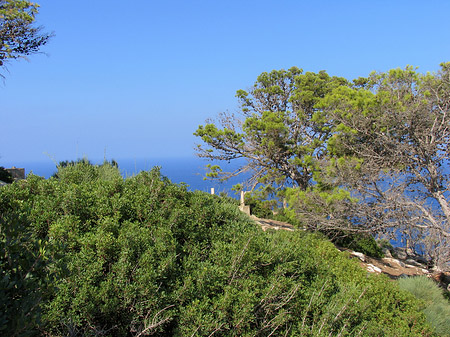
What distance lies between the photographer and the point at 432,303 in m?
6.05

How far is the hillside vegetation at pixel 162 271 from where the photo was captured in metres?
2.57

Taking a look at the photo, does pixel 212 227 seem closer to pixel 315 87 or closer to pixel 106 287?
pixel 106 287

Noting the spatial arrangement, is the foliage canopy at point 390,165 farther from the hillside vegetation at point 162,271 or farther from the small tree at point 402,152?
the hillside vegetation at point 162,271

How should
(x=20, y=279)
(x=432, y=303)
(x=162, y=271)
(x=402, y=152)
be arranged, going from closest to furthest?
(x=20, y=279) → (x=162, y=271) → (x=432, y=303) → (x=402, y=152)

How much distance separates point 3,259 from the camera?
1721mm

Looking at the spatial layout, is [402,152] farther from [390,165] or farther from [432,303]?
[432,303]

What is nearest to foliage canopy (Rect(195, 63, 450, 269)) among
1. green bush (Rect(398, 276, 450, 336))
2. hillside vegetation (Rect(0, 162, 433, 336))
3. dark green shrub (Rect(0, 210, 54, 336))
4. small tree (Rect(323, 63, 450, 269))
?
small tree (Rect(323, 63, 450, 269))

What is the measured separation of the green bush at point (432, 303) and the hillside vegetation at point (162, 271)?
0.97 meters

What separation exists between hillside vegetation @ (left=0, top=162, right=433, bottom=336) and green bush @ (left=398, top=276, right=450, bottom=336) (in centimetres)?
97

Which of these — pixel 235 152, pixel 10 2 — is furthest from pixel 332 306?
pixel 10 2

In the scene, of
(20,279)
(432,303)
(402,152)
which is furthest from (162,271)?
(402,152)

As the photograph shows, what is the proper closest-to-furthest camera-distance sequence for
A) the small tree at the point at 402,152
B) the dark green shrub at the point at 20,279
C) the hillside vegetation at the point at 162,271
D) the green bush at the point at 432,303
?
the dark green shrub at the point at 20,279
the hillside vegetation at the point at 162,271
the green bush at the point at 432,303
the small tree at the point at 402,152

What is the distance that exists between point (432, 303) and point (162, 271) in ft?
17.5

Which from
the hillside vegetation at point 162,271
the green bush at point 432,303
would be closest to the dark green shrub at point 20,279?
the hillside vegetation at point 162,271
